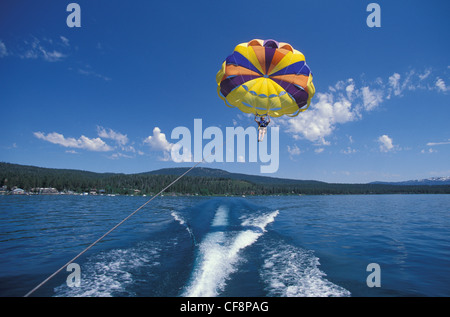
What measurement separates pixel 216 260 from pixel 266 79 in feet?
38.4

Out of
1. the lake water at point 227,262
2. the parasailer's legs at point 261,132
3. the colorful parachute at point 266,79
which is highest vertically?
the colorful parachute at point 266,79

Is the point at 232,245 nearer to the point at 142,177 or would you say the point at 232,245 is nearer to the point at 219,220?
the point at 219,220

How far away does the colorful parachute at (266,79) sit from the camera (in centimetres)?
1152

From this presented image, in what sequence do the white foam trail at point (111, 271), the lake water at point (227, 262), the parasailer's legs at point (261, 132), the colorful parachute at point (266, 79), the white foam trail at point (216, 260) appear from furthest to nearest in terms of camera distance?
the parasailer's legs at point (261, 132)
the colorful parachute at point (266, 79)
the lake water at point (227, 262)
the white foam trail at point (216, 260)
the white foam trail at point (111, 271)

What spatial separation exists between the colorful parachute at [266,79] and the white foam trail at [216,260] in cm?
846

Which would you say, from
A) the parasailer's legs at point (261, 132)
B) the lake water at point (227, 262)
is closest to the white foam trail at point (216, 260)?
the lake water at point (227, 262)

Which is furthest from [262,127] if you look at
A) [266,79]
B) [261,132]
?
[266,79]

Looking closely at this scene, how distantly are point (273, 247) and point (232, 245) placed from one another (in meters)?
1.95

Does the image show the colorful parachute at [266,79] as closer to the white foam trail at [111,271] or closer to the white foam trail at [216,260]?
the white foam trail at [216,260]

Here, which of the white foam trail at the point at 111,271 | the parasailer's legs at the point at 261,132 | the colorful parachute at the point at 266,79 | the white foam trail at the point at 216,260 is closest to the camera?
the white foam trail at the point at 111,271

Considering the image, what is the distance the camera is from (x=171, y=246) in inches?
379

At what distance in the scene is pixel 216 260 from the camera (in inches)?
297

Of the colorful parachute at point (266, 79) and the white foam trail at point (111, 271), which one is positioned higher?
the colorful parachute at point (266, 79)
